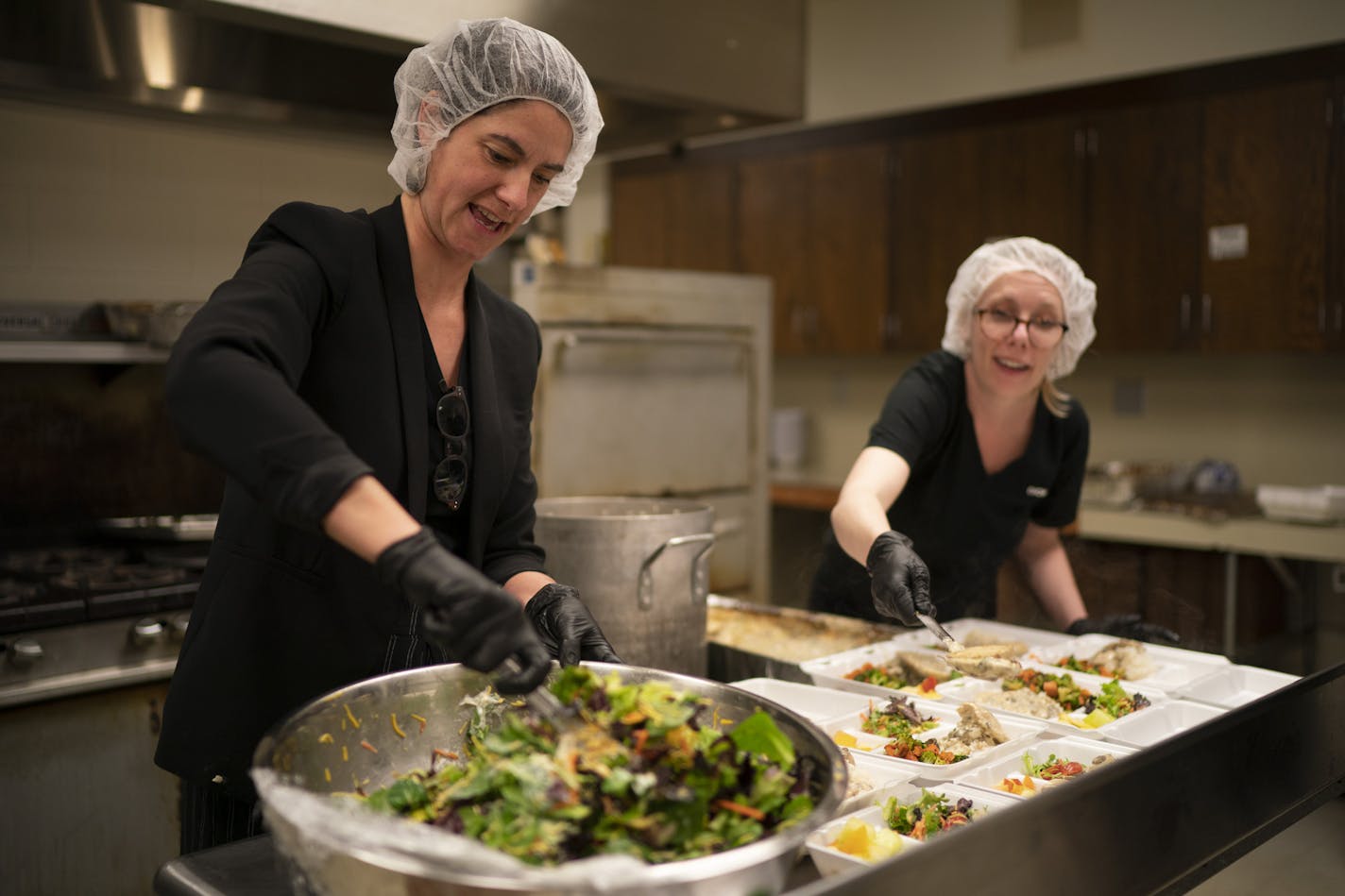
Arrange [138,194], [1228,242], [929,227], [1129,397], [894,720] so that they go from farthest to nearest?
[929,227] → [1129,397] → [1228,242] → [138,194] → [894,720]

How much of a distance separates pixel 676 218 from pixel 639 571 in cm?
461

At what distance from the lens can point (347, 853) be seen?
31.9 inches

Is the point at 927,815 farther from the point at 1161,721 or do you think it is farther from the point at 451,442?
the point at 451,442

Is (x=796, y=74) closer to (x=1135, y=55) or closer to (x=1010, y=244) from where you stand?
(x=1010, y=244)

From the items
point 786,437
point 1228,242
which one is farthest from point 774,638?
point 786,437

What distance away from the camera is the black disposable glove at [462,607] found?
1.00 metres

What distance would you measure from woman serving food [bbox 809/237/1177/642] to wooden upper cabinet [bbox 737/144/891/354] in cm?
296

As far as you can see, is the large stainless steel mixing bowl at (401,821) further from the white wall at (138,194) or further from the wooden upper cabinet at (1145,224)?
the wooden upper cabinet at (1145,224)

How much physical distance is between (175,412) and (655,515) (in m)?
0.88

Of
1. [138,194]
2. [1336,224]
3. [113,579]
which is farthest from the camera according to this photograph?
[1336,224]

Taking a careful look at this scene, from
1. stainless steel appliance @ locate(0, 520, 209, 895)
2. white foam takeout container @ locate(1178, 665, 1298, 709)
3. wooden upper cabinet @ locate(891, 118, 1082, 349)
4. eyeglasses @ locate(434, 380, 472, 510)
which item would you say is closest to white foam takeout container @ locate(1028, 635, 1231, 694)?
white foam takeout container @ locate(1178, 665, 1298, 709)

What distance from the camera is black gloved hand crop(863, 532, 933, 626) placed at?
176cm

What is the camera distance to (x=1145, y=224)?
4.45m

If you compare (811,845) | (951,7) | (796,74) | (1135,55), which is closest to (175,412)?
(811,845)
